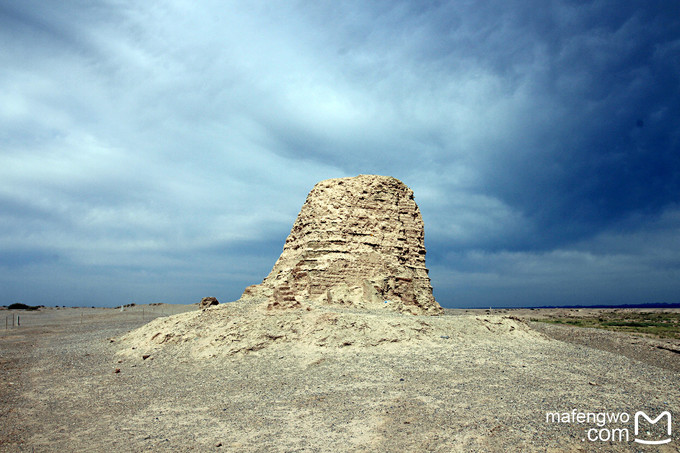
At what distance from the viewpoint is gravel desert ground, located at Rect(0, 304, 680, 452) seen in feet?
22.4

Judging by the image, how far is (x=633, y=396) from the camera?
29.7ft

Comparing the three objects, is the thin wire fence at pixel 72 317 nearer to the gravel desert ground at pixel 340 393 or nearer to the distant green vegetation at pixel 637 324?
the gravel desert ground at pixel 340 393

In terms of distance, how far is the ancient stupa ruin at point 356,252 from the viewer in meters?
19.4

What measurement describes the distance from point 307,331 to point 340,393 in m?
5.12

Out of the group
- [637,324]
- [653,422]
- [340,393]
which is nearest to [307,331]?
[340,393]

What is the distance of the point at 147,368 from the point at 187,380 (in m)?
3.01

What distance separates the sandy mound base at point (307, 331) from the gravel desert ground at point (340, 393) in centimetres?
8

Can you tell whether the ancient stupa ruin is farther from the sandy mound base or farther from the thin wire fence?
the thin wire fence

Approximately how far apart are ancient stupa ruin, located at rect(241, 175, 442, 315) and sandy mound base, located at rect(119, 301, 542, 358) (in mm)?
1788

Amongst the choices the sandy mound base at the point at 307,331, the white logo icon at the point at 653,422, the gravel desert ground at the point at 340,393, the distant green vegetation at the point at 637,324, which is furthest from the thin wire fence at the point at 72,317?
the distant green vegetation at the point at 637,324

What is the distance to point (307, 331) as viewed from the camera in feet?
47.3

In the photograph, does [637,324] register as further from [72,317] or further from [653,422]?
[72,317]

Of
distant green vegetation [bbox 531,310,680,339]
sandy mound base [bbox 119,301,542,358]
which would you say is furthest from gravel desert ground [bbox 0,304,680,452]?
distant green vegetation [bbox 531,310,680,339]

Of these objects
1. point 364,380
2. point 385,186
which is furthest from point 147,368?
point 385,186
